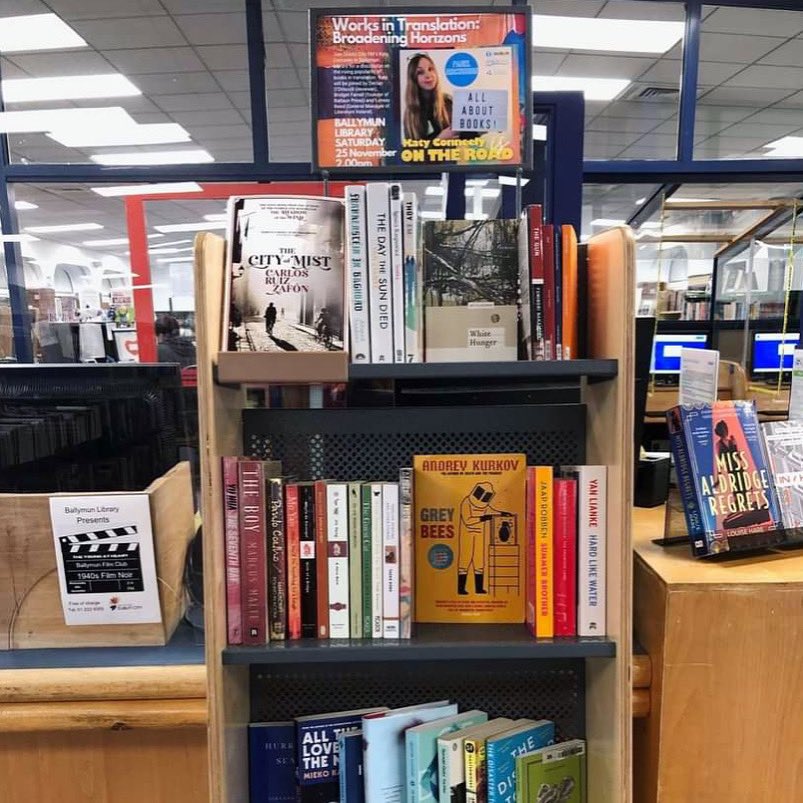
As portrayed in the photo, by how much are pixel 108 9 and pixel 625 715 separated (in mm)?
4500

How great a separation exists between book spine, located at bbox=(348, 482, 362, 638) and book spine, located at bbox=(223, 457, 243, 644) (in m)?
0.19

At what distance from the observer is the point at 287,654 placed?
1064 mm

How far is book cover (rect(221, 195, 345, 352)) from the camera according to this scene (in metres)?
1.08

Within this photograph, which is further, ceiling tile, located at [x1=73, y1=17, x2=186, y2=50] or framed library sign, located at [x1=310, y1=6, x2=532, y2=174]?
ceiling tile, located at [x1=73, y1=17, x2=186, y2=50]

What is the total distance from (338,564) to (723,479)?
0.74 m

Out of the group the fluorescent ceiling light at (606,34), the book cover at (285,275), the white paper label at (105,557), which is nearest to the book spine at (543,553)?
the book cover at (285,275)

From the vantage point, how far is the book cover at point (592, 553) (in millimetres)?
1098

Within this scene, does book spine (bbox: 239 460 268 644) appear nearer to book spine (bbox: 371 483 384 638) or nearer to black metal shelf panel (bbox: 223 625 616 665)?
black metal shelf panel (bbox: 223 625 616 665)

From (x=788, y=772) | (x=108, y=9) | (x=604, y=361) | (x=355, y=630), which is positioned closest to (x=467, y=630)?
(x=355, y=630)

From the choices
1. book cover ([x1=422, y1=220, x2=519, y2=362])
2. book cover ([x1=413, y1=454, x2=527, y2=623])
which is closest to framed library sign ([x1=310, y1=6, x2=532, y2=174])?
book cover ([x1=422, y1=220, x2=519, y2=362])

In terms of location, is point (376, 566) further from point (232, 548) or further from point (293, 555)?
point (232, 548)

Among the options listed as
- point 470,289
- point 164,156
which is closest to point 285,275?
point 470,289

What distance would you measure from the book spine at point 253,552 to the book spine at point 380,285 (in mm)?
283

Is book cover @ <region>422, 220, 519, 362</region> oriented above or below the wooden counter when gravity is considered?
above
